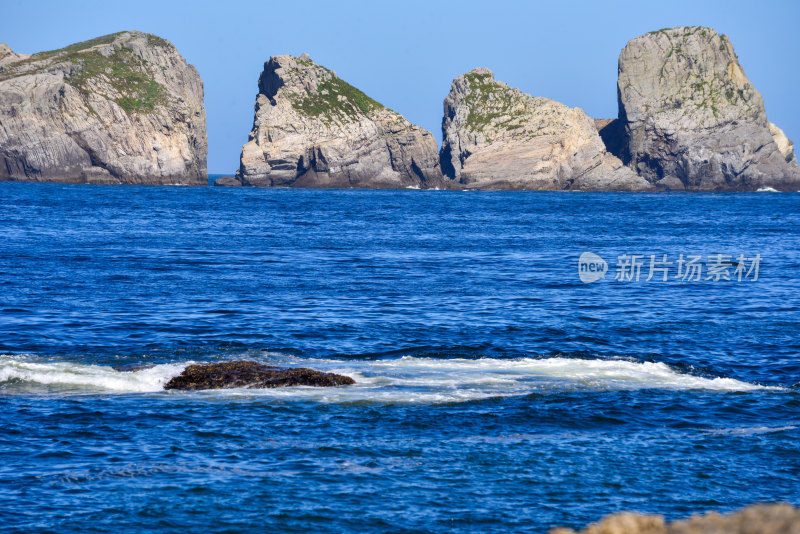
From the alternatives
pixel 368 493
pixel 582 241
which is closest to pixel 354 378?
pixel 368 493

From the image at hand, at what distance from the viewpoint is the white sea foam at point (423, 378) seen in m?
21.1

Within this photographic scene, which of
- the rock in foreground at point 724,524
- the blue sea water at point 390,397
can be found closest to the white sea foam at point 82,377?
the blue sea water at point 390,397

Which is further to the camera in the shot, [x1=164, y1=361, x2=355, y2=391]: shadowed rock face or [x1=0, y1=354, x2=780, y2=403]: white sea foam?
[x1=164, y1=361, x2=355, y2=391]: shadowed rock face

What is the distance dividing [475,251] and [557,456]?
1698 inches

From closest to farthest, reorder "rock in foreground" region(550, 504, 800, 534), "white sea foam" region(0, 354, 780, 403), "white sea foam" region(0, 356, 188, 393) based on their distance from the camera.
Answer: "rock in foreground" region(550, 504, 800, 534) → "white sea foam" region(0, 354, 780, 403) → "white sea foam" region(0, 356, 188, 393)

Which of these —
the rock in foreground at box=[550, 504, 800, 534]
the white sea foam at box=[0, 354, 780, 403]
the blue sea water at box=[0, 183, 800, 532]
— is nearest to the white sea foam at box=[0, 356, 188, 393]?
the white sea foam at box=[0, 354, 780, 403]

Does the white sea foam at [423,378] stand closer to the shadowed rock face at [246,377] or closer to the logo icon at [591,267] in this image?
the shadowed rock face at [246,377]

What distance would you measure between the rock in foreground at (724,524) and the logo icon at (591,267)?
127 ft

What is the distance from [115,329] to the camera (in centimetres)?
2933

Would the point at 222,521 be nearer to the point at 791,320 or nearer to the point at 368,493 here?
the point at 368,493

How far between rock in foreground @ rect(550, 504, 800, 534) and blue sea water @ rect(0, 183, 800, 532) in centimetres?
757

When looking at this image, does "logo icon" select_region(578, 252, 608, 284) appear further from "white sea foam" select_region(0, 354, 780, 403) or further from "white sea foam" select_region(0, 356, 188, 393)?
"white sea foam" select_region(0, 356, 188, 393)

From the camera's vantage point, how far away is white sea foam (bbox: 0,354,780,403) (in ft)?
69.3

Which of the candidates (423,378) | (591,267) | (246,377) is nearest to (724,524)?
(246,377)
